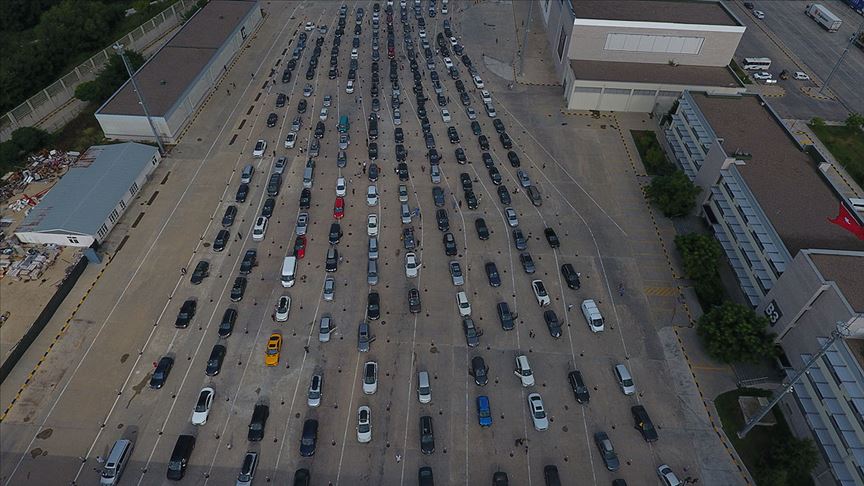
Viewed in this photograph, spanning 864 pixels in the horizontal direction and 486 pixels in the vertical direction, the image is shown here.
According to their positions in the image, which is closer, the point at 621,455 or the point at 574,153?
the point at 621,455

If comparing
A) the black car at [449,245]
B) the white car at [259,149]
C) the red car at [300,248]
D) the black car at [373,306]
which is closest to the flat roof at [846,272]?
the black car at [449,245]

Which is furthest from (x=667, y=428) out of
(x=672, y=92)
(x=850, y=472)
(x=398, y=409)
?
(x=672, y=92)

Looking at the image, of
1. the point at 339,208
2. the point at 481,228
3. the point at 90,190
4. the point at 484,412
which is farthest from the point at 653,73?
the point at 90,190

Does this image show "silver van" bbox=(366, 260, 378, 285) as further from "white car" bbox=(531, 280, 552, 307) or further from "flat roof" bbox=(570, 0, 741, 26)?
"flat roof" bbox=(570, 0, 741, 26)

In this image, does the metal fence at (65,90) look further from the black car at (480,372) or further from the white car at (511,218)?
the black car at (480,372)

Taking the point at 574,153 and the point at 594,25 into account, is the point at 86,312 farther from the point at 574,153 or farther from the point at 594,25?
the point at 594,25
